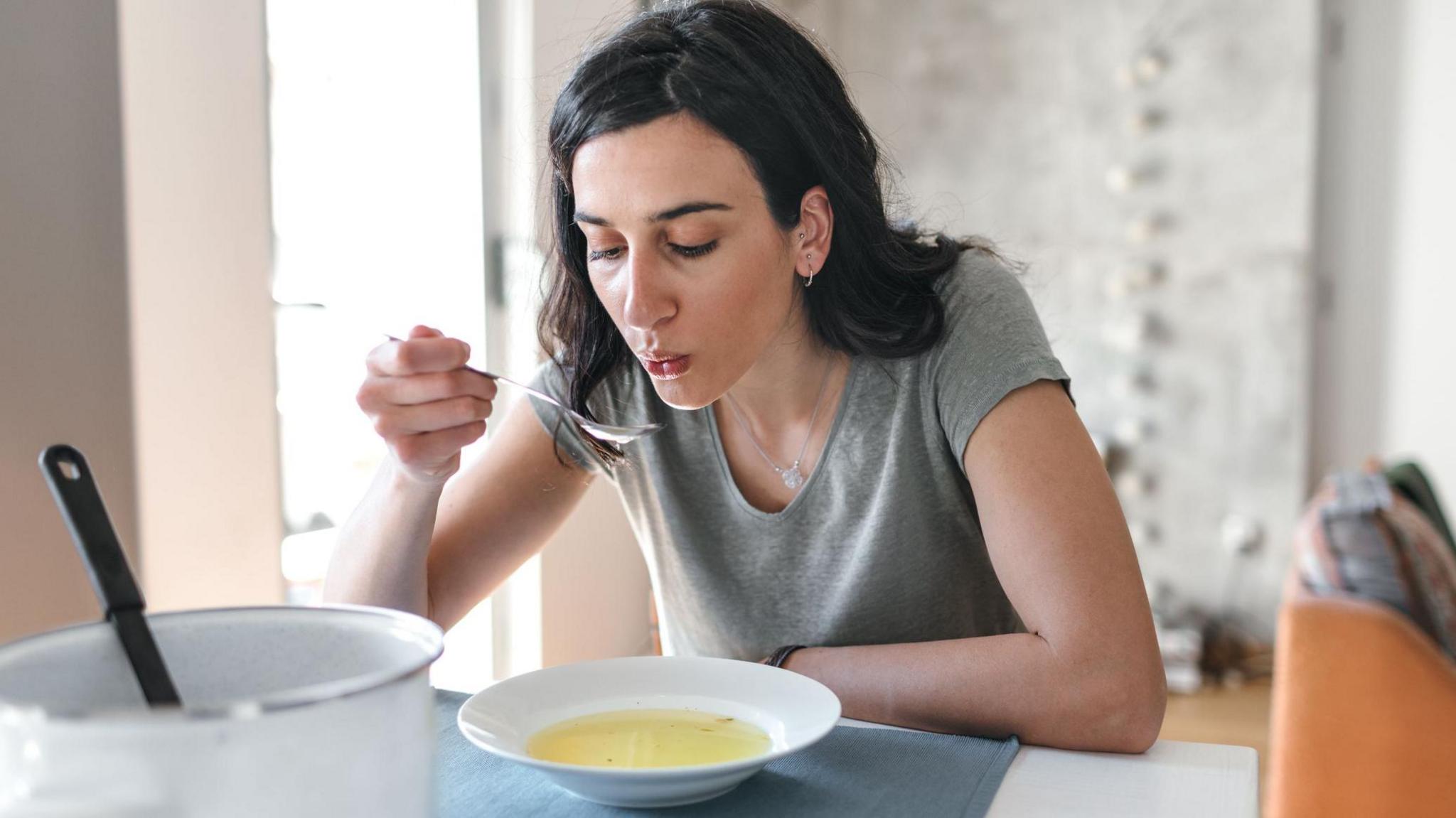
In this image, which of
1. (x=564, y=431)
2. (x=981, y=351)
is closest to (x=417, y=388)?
(x=564, y=431)

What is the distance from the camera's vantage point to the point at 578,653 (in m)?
2.62

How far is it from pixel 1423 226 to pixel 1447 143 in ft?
0.71

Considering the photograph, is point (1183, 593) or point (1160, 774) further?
point (1183, 593)

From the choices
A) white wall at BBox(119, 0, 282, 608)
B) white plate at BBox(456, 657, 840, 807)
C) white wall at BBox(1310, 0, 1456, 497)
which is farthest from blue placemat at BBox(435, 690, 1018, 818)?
→ white wall at BBox(1310, 0, 1456, 497)

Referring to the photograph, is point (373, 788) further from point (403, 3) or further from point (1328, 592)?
point (403, 3)

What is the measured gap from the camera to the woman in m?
0.98

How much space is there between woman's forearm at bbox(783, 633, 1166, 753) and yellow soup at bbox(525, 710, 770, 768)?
0.20 meters

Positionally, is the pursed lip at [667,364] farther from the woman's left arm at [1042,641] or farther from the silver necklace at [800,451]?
the woman's left arm at [1042,641]

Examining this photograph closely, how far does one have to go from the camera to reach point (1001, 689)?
0.91 m

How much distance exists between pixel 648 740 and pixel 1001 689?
0.30 metres

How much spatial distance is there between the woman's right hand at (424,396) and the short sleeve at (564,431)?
0.24m

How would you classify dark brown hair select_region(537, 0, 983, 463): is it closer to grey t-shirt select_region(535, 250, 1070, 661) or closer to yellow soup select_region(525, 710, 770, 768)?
grey t-shirt select_region(535, 250, 1070, 661)

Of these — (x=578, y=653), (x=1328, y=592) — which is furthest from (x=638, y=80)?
(x=578, y=653)

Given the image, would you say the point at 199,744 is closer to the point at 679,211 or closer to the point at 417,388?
the point at 417,388
